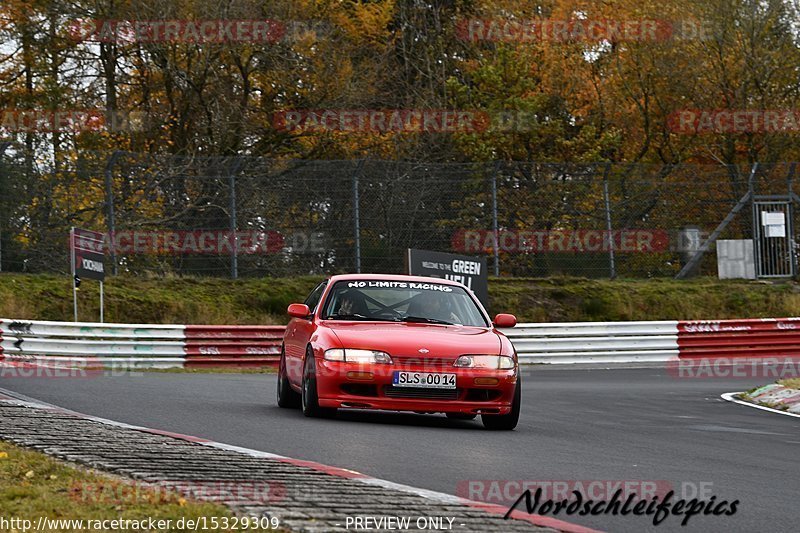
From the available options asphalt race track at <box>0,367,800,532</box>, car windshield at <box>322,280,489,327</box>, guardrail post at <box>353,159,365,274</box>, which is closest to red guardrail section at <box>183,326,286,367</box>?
guardrail post at <box>353,159,365,274</box>

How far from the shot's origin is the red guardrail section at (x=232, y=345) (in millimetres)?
23250

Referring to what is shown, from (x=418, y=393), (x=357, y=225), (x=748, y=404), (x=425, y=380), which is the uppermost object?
(x=357, y=225)

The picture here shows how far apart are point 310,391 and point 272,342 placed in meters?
12.8

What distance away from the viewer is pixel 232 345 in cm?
2366

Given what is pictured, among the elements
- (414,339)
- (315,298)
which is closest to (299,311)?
(315,298)

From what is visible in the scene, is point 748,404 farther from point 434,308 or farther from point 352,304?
point 352,304

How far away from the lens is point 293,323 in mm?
13219

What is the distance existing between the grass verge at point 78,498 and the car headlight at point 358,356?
426cm

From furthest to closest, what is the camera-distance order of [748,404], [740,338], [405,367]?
[740,338] < [748,404] < [405,367]

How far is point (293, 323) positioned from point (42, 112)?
1965 centimetres

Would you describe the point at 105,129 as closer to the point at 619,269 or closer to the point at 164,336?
the point at 164,336

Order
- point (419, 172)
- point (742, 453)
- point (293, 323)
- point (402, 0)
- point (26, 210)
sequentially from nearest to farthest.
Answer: point (742, 453)
point (293, 323)
point (26, 210)
point (419, 172)
point (402, 0)

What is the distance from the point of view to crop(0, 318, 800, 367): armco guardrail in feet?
72.3

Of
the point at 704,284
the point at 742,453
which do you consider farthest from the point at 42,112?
the point at 742,453
